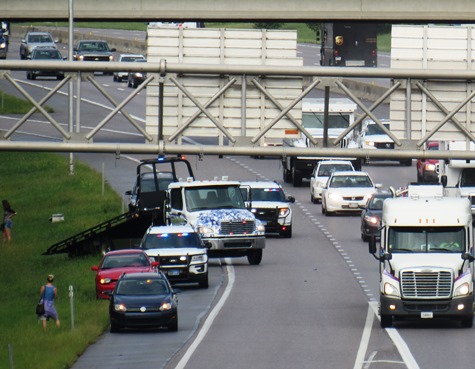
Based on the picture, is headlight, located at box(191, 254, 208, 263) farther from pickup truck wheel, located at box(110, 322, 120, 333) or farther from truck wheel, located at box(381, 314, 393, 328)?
truck wheel, located at box(381, 314, 393, 328)

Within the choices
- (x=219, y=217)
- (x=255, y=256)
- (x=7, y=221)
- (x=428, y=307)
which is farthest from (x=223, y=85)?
(x=7, y=221)

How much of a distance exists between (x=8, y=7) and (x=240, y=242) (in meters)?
12.7

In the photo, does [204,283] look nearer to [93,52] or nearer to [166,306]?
[166,306]

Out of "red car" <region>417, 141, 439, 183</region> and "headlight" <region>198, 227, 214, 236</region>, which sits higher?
"red car" <region>417, 141, 439, 183</region>

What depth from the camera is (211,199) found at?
49.5 m

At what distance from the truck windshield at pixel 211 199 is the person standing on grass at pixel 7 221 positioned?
10061 millimetres

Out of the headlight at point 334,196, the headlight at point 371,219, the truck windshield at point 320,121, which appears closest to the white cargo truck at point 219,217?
the headlight at point 371,219

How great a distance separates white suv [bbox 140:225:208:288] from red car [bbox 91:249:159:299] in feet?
5.01

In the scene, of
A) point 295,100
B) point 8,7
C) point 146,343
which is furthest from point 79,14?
point 295,100

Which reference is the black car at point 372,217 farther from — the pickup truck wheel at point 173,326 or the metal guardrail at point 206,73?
the metal guardrail at point 206,73

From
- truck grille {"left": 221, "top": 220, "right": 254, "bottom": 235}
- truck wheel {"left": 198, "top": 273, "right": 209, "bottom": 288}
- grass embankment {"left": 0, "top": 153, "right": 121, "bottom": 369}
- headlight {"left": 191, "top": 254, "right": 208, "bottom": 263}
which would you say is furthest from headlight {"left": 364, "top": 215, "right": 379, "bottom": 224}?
headlight {"left": 191, "top": 254, "right": 208, "bottom": 263}

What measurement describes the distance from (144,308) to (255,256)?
13792 mm

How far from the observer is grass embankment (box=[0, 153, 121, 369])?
3475 cm

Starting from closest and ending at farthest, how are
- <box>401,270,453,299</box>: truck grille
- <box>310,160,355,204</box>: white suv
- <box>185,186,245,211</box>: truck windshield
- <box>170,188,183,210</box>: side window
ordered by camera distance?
<box>401,270,453,299</box>: truck grille → <box>185,186,245,211</box>: truck windshield → <box>170,188,183,210</box>: side window → <box>310,160,355,204</box>: white suv
